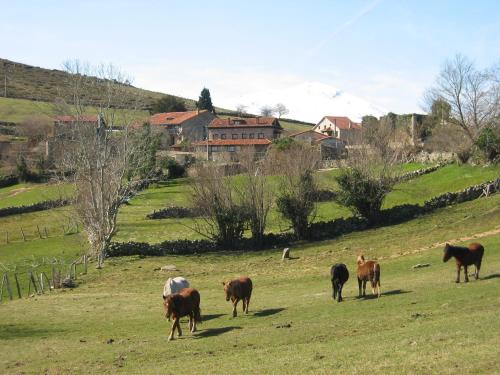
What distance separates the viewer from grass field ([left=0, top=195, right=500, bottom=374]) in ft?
49.1

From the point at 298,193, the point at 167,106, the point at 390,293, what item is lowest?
the point at 390,293

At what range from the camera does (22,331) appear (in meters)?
24.7

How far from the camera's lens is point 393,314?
793 inches

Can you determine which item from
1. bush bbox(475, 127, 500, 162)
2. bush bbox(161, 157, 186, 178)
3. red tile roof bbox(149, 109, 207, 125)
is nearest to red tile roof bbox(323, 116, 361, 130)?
red tile roof bbox(149, 109, 207, 125)

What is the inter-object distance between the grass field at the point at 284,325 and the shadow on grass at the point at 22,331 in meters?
0.05

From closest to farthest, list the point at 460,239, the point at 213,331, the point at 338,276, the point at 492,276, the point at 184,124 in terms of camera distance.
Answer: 1. the point at 213,331
2. the point at 338,276
3. the point at 492,276
4. the point at 460,239
5. the point at 184,124

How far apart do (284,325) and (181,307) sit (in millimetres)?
3611

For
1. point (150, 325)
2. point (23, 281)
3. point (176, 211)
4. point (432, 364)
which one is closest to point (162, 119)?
point (176, 211)

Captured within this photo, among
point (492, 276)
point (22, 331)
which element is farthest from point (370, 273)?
point (22, 331)

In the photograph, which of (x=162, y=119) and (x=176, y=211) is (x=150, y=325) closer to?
(x=176, y=211)

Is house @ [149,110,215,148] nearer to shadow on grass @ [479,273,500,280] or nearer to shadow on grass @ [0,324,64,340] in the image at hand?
shadow on grass @ [0,324,64,340]

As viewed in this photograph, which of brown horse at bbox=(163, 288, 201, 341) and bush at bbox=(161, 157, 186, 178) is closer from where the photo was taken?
brown horse at bbox=(163, 288, 201, 341)

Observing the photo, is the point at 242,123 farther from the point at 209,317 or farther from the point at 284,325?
the point at 284,325

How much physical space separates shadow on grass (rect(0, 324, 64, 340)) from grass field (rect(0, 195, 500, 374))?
0.05 metres
